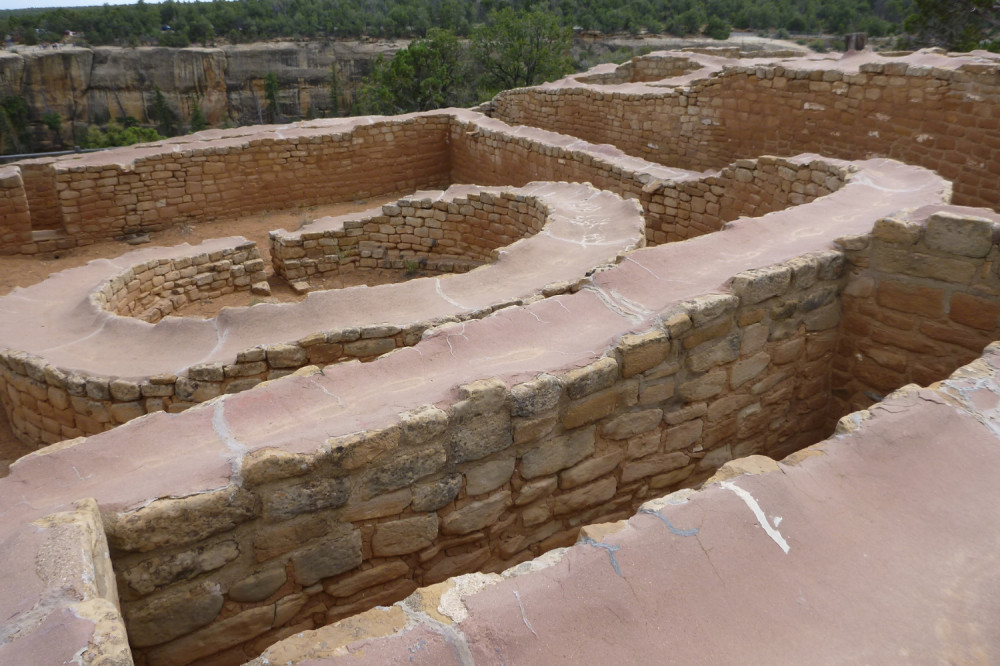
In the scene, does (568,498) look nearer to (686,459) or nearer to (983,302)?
(686,459)

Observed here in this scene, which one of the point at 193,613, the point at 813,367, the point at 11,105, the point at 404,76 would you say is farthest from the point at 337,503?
the point at 11,105

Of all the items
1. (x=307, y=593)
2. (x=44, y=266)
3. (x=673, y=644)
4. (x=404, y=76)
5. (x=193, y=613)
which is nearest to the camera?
(x=673, y=644)

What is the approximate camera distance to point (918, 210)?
163 inches

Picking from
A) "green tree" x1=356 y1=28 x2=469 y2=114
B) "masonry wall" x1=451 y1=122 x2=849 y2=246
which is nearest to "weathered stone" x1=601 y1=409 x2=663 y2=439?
"masonry wall" x1=451 y1=122 x2=849 y2=246

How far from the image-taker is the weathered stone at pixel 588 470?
10.5 feet

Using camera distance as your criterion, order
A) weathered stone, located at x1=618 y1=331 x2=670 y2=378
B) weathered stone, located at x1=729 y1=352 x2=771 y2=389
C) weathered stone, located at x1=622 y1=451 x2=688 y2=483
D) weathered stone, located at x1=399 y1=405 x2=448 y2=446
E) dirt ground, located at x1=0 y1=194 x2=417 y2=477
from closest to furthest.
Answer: weathered stone, located at x1=399 y1=405 x2=448 y2=446, weathered stone, located at x1=618 y1=331 x2=670 y2=378, weathered stone, located at x1=622 y1=451 x2=688 y2=483, weathered stone, located at x1=729 y1=352 x2=771 y2=389, dirt ground, located at x1=0 y1=194 x2=417 y2=477

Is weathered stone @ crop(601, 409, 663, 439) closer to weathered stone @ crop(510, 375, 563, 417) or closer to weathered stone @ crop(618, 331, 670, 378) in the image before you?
weathered stone @ crop(618, 331, 670, 378)

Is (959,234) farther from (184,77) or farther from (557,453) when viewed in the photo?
(184,77)

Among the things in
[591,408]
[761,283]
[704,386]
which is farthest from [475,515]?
[761,283]

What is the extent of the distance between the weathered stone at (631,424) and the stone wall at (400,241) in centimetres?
572

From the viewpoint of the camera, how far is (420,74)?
24.6m

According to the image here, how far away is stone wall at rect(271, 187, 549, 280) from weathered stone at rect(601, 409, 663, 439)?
5.72m

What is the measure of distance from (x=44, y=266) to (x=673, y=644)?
11215 mm

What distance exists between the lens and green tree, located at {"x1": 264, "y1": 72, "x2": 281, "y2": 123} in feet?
148
